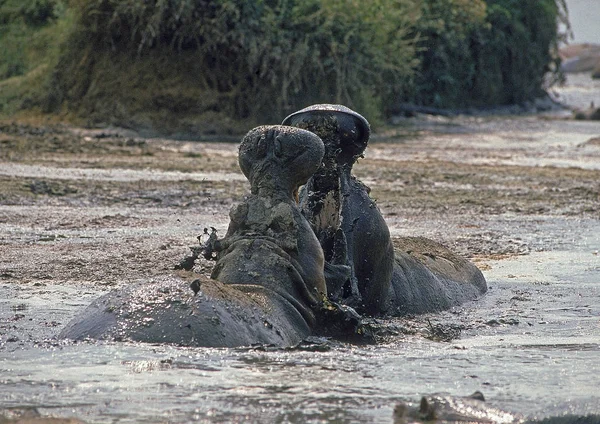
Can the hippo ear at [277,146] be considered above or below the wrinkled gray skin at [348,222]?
above

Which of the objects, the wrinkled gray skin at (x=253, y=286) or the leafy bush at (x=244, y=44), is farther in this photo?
the leafy bush at (x=244, y=44)

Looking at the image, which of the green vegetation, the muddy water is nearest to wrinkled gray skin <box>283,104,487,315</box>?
the muddy water

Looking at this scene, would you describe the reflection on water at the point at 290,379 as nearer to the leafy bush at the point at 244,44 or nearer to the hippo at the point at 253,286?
the hippo at the point at 253,286

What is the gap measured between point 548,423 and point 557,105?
1227 inches

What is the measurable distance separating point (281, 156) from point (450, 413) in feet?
5.28

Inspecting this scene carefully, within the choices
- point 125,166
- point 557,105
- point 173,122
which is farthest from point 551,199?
point 557,105

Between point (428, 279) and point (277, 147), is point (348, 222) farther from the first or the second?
point (428, 279)

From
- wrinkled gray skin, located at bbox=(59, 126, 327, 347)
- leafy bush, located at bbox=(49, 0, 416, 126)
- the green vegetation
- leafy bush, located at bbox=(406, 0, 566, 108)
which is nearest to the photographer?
wrinkled gray skin, located at bbox=(59, 126, 327, 347)

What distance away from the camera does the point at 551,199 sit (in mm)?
13680

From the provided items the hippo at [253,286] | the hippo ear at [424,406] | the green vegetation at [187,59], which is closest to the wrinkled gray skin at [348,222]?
the hippo at [253,286]

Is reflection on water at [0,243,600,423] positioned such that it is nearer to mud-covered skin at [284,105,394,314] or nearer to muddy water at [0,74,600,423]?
muddy water at [0,74,600,423]

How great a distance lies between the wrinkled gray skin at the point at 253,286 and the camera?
5.02 meters

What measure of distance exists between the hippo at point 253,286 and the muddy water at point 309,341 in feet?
0.29

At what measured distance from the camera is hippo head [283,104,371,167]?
6129 mm
